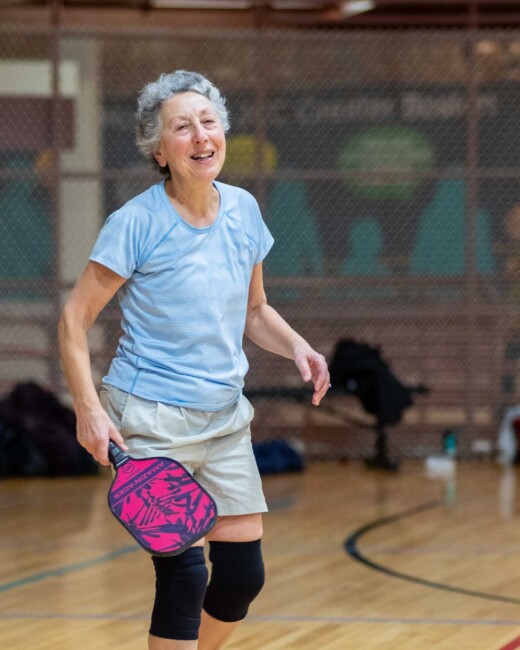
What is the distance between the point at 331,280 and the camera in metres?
10.2

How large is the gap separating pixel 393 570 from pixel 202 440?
2867 mm

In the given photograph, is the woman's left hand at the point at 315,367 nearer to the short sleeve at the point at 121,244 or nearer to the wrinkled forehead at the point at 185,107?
the short sleeve at the point at 121,244

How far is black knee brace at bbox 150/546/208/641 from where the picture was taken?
3080 millimetres

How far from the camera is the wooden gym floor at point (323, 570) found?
463cm

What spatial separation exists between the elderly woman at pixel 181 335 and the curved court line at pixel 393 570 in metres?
2.22

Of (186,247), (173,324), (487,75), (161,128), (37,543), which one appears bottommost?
(37,543)

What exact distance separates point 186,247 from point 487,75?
24.8 feet

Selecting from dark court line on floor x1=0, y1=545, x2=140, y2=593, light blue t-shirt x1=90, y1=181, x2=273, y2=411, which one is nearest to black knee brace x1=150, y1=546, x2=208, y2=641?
light blue t-shirt x1=90, y1=181, x2=273, y2=411

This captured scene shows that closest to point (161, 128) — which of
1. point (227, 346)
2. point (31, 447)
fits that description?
point (227, 346)

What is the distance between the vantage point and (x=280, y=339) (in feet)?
11.4

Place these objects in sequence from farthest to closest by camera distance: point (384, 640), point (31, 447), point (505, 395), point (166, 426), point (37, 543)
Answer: point (505, 395) < point (31, 447) < point (37, 543) < point (384, 640) < point (166, 426)

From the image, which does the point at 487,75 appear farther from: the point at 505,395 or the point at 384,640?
the point at 384,640

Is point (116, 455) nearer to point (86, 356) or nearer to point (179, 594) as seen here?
point (86, 356)

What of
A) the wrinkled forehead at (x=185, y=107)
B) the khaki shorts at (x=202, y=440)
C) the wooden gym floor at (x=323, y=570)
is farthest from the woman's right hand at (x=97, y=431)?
the wooden gym floor at (x=323, y=570)
